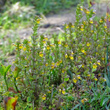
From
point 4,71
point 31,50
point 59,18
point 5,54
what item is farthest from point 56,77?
point 59,18

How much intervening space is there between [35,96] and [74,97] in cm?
39

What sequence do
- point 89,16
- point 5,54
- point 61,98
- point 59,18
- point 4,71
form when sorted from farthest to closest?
1. point 59,18
2. point 5,54
3. point 89,16
4. point 61,98
5. point 4,71

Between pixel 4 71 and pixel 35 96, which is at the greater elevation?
pixel 4 71

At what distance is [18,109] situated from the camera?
6.07 feet

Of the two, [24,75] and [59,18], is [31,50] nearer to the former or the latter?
[24,75]

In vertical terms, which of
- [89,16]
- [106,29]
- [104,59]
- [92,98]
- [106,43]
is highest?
[89,16]

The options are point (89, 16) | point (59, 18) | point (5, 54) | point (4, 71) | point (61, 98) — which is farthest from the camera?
point (59, 18)

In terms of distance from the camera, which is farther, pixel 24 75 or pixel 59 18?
pixel 59 18

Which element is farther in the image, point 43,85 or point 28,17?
point 28,17

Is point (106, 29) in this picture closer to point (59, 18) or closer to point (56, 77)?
point (56, 77)

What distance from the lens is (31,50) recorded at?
1.93 m

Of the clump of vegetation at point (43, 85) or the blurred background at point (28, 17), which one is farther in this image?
the blurred background at point (28, 17)

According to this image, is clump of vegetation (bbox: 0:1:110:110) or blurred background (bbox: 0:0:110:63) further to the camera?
blurred background (bbox: 0:0:110:63)

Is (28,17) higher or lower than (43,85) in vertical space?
higher
